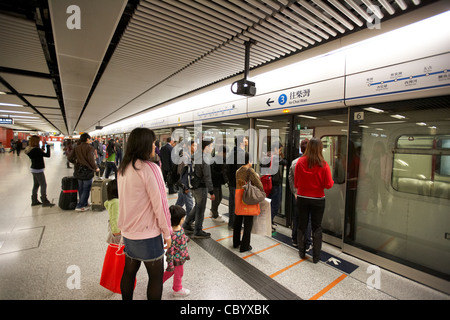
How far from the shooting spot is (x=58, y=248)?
2.95m

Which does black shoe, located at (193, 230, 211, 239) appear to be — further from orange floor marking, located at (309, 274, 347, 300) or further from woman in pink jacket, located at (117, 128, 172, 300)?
woman in pink jacket, located at (117, 128, 172, 300)

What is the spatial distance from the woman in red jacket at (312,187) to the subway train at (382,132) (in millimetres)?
648

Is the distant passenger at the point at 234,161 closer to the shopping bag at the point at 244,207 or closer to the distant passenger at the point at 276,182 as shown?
the shopping bag at the point at 244,207

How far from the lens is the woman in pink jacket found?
148 centimetres

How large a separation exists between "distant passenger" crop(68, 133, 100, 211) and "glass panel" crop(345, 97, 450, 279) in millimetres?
4847

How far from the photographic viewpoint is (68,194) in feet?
14.9

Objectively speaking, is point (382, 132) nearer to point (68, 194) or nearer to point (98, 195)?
point (98, 195)

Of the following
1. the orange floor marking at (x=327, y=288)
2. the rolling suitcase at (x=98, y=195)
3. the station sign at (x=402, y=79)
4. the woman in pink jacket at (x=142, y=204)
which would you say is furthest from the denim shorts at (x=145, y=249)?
the rolling suitcase at (x=98, y=195)

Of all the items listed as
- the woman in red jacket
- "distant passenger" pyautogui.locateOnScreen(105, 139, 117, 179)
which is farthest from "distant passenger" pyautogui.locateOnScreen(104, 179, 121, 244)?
"distant passenger" pyautogui.locateOnScreen(105, 139, 117, 179)

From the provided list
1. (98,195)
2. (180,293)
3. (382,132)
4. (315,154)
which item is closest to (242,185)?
(315,154)

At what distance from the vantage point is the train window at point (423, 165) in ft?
7.95
